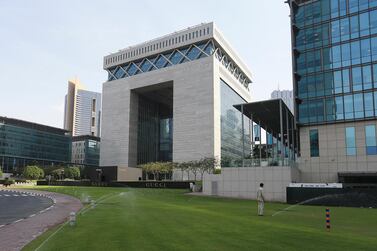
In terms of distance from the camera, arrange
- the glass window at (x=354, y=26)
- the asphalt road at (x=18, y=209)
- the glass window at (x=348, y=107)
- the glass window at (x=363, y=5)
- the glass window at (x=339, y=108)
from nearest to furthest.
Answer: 1. the asphalt road at (x=18, y=209)
2. the glass window at (x=348, y=107)
3. the glass window at (x=339, y=108)
4. the glass window at (x=363, y=5)
5. the glass window at (x=354, y=26)

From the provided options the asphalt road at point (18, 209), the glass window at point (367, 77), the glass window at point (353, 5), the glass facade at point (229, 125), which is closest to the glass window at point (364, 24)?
the glass window at point (353, 5)

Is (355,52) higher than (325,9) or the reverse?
the reverse

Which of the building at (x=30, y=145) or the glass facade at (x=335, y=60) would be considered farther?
the building at (x=30, y=145)

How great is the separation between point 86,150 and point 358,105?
161820 millimetres

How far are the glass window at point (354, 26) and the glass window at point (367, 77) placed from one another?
505 cm

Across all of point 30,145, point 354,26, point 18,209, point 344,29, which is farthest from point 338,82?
point 30,145

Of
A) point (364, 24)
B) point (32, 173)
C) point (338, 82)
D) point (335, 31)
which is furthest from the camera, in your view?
point (32, 173)

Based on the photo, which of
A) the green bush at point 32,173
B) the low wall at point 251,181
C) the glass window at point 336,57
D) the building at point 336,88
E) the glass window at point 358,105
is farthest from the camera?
the green bush at point 32,173

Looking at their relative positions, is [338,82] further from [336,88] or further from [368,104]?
[368,104]

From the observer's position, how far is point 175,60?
112 meters

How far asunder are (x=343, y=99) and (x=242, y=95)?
81446 mm

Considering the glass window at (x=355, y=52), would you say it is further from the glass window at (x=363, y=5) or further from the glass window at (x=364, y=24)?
the glass window at (x=363, y=5)

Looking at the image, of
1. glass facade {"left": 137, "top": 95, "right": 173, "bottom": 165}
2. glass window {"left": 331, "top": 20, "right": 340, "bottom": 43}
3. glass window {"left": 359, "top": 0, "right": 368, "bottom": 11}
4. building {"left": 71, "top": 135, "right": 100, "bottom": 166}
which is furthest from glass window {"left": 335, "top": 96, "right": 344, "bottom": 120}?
building {"left": 71, "top": 135, "right": 100, "bottom": 166}

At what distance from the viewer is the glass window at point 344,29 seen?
5094 centimetres
